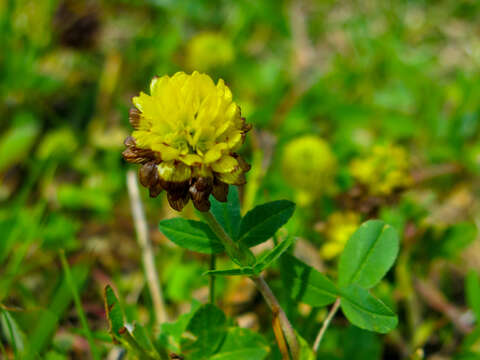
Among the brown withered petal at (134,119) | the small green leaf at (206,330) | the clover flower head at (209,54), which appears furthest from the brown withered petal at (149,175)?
the clover flower head at (209,54)

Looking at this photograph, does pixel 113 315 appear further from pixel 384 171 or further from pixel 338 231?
pixel 384 171

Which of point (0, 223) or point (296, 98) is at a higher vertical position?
point (296, 98)

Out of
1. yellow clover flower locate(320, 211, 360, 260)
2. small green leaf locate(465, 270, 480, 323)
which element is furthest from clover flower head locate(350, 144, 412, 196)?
small green leaf locate(465, 270, 480, 323)

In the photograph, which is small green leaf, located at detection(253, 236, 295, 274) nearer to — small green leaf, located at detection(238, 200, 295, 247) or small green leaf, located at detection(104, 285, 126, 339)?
small green leaf, located at detection(238, 200, 295, 247)

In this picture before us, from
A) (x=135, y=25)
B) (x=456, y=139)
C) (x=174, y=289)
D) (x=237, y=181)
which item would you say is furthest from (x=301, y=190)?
(x=135, y=25)

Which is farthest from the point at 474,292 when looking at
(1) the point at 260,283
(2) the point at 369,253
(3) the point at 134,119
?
(3) the point at 134,119

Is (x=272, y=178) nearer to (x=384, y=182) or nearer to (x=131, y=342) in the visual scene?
(x=384, y=182)

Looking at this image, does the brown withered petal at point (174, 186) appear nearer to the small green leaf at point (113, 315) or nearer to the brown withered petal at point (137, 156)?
the brown withered petal at point (137, 156)
